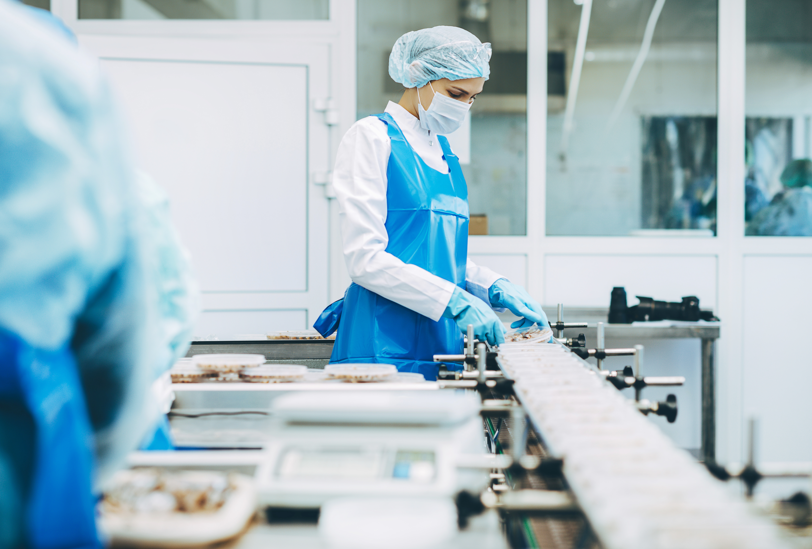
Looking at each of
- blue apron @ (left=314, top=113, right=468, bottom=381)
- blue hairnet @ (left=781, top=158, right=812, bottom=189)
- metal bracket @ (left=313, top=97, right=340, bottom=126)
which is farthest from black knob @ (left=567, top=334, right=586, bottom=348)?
blue hairnet @ (left=781, top=158, right=812, bottom=189)

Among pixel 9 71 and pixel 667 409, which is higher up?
pixel 9 71

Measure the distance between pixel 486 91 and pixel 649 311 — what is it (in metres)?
1.20

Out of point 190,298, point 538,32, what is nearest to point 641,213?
point 538,32

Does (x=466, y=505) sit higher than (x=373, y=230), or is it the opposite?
(x=373, y=230)

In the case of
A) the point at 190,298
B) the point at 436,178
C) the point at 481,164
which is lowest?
the point at 190,298

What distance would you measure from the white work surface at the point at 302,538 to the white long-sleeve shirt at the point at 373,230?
770mm

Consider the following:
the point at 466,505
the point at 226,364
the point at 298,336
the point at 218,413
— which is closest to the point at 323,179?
the point at 298,336

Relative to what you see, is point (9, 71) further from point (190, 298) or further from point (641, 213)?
point (641, 213)

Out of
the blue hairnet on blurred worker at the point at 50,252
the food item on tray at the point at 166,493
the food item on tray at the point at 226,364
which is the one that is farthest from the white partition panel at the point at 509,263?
the blue hairnet on blurred worker at the point at 50,252

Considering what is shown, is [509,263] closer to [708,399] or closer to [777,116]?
[708,399]

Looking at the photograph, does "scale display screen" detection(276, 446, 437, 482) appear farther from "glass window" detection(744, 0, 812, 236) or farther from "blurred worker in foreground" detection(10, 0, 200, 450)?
"glass window" detection(744, 0, 812, 236)

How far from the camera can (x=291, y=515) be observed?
0.68m

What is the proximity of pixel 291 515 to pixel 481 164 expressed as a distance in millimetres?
2386

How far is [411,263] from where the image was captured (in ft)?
5.06
